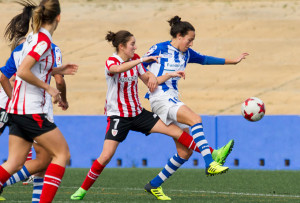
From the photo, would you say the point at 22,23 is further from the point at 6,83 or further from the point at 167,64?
the point at 167,64

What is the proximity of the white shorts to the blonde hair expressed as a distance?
2.89m

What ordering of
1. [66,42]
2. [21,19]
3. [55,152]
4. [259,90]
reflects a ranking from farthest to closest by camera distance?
[66,42]
[259,90]
[21,19]
[55,152]

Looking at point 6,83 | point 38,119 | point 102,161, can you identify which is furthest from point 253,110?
point 38,119

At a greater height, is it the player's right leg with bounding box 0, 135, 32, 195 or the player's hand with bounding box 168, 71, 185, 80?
the player's hand with bounding box 168, 71, 185, 80

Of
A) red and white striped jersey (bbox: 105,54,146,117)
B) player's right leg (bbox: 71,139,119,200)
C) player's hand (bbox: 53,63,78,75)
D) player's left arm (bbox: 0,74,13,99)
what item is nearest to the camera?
player's hand (bbox: 53,63,78,75)

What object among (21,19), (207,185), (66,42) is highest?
(66,42)

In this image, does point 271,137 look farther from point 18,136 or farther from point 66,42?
point 66,42

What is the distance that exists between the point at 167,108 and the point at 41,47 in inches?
119

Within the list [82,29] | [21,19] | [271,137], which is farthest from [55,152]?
[82,29]

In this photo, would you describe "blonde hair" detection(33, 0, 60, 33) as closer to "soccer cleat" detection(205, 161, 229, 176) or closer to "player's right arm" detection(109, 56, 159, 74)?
"player's right arm" detection(109, 56, 159, 74)

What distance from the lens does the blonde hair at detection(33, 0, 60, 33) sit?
600cm

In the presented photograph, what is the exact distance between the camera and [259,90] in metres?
26.6

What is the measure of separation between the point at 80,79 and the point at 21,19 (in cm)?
2204

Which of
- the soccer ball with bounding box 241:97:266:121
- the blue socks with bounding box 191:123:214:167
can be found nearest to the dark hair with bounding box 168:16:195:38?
the blue socks with bounding box 191:123:214:167
